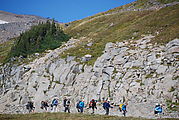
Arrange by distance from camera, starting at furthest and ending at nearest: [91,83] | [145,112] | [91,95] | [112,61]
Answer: [112,61], [91,83], [91,95], [145,112]

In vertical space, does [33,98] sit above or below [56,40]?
below

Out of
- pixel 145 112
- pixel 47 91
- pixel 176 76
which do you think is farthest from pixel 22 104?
pixel 176 76

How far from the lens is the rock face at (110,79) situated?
22642mm

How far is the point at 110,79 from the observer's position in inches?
1131

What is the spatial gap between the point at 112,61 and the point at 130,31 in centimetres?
1406

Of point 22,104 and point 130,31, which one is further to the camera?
point 130,31

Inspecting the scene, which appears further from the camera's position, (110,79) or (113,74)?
(113,74)

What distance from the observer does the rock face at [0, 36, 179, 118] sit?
22.6 m

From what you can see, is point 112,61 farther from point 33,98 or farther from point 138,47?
point 33,98

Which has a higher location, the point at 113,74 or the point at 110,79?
the point at 113,74

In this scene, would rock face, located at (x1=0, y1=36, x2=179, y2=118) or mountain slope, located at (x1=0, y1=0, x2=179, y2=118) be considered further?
mountain slope, located at (x1=0, y1=0, x2=179, y2=118)

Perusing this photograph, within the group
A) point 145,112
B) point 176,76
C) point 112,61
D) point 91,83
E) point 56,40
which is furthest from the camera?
point 56,40

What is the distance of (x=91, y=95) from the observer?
28094 millimetres

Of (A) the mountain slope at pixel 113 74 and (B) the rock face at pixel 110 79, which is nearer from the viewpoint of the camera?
(B) the rock face at pixel 110 79
